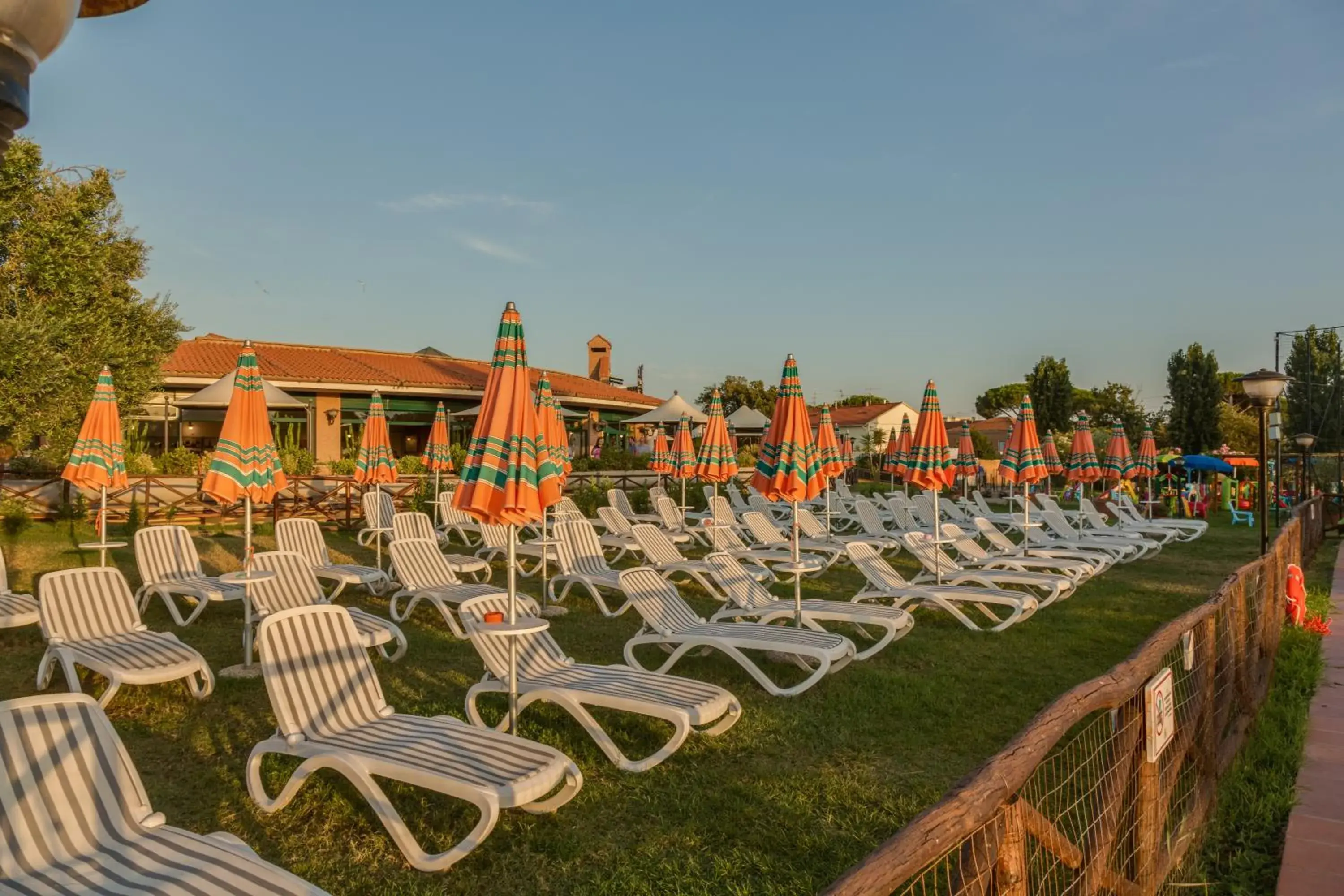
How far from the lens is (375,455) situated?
11.9m

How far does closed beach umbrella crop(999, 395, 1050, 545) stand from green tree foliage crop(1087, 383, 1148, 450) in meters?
35.9

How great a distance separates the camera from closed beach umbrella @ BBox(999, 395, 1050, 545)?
11367 mm

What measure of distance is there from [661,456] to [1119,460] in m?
9.86

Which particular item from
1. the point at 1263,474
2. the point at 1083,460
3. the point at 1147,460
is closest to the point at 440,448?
the point at 1263,474

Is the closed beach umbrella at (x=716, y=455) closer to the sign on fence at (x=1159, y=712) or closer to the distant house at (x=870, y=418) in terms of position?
the sign on fence at (x=1159, y=712)

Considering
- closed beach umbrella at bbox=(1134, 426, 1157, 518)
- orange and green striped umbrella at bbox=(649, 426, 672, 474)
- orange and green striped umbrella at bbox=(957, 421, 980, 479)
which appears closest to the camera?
orange and green striped umbrella at bbox=(957, 421, 980, 479)

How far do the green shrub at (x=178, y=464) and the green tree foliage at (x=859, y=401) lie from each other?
6106 centimetres

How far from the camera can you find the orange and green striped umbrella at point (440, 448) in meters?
12.9

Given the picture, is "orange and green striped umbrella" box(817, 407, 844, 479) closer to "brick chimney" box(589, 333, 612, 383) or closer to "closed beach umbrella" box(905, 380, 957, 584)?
"closed beach umbrella" box(905, 380, 957, 584)

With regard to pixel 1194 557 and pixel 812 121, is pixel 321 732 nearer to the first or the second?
pixel 1194 557

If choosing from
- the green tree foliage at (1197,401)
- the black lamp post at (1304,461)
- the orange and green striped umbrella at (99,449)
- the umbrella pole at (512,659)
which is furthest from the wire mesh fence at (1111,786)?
the green tree foliage at (1197,401)

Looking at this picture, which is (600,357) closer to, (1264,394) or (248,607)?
(1264,394)

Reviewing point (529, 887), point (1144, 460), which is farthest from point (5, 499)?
point (1144, 460)

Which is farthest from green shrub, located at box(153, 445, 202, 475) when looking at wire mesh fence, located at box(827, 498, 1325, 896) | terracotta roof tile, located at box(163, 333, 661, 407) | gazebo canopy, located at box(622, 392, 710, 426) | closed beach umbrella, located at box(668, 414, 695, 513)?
wire mesh fence, located at box(827, 498, 1325, 896)
